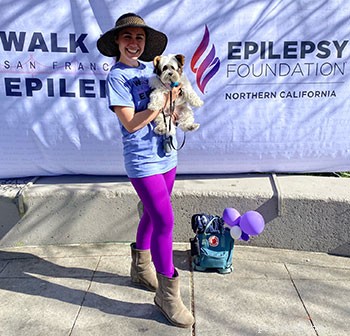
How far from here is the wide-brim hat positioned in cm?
252

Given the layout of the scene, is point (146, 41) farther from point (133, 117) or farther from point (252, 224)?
point (252, 224)

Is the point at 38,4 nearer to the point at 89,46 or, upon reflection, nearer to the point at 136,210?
the point at 89,46

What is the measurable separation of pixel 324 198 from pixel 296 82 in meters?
1.06

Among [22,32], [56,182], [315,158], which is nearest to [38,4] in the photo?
[22,32]

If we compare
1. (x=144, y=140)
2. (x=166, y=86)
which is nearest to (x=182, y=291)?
(x=144, y=140)

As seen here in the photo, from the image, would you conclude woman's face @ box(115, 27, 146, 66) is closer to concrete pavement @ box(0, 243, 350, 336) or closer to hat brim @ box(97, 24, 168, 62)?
hat brim @ box(97, 24, 168, 62)

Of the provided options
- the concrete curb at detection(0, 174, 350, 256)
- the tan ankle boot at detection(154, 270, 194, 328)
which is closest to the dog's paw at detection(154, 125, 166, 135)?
the tan ankle boot at detection(154, 270, 194, 328)

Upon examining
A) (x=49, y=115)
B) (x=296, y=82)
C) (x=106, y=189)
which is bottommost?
(x=106, y=189)

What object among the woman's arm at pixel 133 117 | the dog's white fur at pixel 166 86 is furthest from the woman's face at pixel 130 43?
the woman's arm at pixel 133 117

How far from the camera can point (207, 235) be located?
338 cm

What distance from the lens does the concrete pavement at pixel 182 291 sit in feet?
9.17

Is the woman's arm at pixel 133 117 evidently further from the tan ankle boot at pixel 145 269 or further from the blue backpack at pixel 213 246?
the blue backpack at pixel 213 246

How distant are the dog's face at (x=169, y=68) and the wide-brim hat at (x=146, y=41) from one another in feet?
0.75

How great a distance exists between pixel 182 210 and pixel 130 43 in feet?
5.50
